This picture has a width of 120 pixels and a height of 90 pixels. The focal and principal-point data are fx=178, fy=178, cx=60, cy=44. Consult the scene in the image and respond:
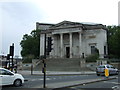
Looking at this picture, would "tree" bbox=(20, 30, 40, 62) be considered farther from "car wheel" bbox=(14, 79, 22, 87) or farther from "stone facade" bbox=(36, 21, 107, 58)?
"car wheel" bbox=(14, 79, 22, 87)

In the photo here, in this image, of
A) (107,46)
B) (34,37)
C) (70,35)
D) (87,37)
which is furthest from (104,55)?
(34,37)

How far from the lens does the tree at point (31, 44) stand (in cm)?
6088

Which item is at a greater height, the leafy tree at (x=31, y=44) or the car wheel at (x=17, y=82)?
the leafy tree at (x=31, y=44)

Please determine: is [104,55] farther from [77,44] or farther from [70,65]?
[70,65]

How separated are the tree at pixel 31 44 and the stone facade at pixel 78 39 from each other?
792cm

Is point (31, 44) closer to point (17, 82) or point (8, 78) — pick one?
point (17, 82)

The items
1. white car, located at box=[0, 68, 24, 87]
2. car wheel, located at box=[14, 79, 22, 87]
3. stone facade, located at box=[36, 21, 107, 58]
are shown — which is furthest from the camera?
stone facade, located at box=[36, 21, 107, 58]

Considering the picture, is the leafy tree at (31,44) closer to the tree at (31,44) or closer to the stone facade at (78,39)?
the tree at (31,44)

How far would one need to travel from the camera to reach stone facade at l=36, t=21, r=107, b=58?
51219mm

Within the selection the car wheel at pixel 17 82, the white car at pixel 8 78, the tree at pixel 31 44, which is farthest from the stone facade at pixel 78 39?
the white car at pixel 8 78

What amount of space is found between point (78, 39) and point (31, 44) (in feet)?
55.1

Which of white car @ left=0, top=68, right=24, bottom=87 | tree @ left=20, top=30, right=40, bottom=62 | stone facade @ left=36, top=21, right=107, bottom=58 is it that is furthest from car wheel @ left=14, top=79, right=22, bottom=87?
tree @ left=20, top=30, right=40, bottom=62

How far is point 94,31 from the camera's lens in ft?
171

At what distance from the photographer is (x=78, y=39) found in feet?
178
